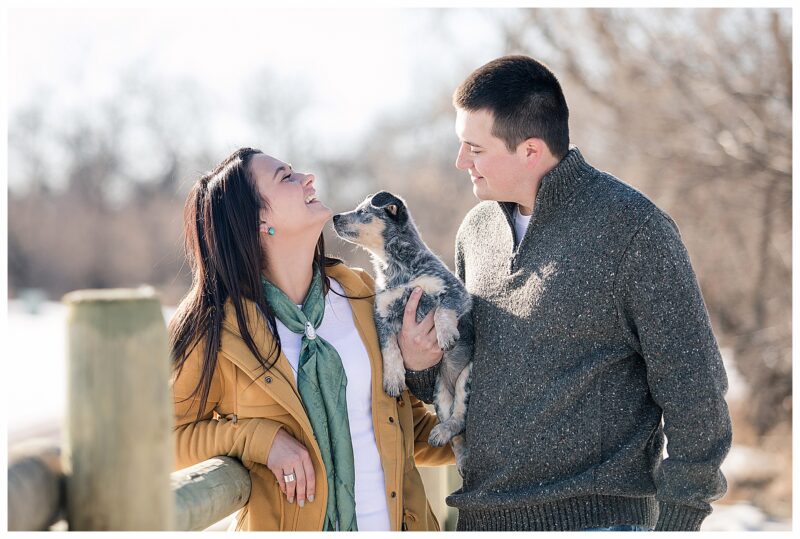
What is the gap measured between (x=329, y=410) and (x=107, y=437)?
1509mm

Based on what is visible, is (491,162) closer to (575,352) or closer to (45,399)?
(575,352)

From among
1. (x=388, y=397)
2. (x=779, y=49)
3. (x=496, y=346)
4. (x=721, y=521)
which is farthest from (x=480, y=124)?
(x=779, y=49)

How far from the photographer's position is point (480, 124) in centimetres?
362

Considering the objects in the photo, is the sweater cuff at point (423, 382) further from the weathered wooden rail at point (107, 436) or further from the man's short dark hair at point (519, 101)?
the weathered wooden rail at point (107, 436)

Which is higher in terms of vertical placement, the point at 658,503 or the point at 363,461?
the point at 363,461

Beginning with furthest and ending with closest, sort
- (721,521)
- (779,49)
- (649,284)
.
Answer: (779,49), (721,521), (649,284)

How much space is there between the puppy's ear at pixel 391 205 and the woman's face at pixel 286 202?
2.99 ft

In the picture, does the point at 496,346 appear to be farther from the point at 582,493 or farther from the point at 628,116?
the point at 628,116

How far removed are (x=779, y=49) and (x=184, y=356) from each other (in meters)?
12.2

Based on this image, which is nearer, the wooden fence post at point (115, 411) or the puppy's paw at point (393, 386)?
the wooden fence post at point (115, 411)

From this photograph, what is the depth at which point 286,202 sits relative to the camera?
374cm

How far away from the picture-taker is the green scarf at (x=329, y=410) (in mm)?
3389

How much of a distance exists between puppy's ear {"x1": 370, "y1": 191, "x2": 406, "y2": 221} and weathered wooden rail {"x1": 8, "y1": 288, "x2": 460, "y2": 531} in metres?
2.65

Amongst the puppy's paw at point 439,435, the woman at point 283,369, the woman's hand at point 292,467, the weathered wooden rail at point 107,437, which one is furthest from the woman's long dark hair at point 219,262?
the weathered wooden rail at point 107,437
